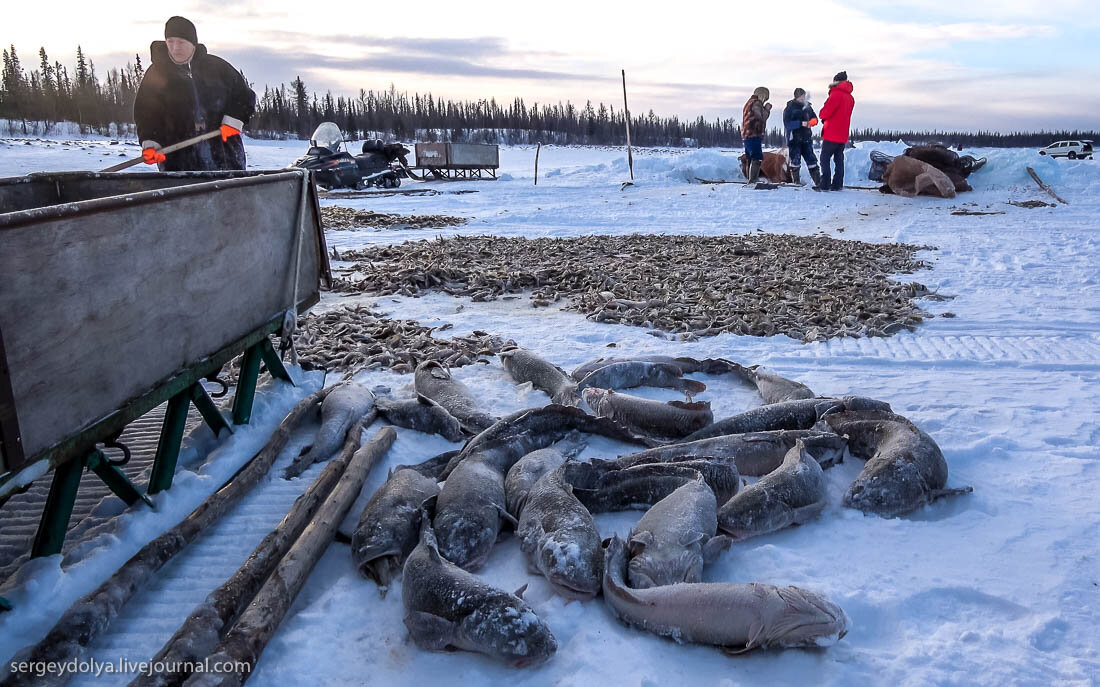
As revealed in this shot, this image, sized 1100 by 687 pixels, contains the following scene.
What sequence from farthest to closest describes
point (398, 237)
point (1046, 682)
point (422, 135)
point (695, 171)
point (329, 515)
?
point (422, 135) < point (695, 171) < point (398, 237) < point (329, 515) < point (1046, 682)

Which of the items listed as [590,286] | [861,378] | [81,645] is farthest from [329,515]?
[590,286]

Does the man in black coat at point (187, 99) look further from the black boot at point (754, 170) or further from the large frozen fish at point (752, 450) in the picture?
the black boot at point (754, 170)

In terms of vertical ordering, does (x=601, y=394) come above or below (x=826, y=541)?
above

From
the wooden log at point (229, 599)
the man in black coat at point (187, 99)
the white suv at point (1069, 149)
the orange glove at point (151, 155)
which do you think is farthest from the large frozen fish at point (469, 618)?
the white suv at point (1069, 149)

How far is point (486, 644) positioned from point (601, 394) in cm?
243

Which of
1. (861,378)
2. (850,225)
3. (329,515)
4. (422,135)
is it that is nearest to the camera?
(329,515)

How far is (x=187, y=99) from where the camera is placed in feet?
22.7

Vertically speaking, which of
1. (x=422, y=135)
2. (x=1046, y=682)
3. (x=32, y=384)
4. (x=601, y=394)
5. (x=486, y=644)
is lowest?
(x=1046, y=682)

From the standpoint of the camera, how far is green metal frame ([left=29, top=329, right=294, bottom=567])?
9.82 feet

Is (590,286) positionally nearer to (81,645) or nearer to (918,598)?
(918,598)

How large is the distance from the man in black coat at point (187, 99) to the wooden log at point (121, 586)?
425cm

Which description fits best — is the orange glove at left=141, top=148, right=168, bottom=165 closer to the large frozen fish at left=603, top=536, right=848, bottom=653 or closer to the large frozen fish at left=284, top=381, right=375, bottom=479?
the large frozen fish at left=284, top=381, right=375, bottom=479

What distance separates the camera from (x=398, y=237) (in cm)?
1346

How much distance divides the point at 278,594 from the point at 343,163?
21.6 metres
